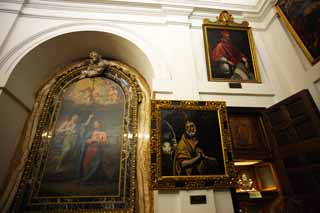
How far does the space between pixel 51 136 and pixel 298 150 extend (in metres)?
4.34

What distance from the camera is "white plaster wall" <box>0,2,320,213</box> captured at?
3316mm

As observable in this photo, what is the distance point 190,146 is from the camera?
113 inches

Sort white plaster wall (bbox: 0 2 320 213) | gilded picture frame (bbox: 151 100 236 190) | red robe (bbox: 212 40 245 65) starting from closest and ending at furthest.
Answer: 1. gilded picture frame (bbox: 151 100 236 190)
2. white plaster wall (bbox: 0 2 320 213)
3. red robe (bbox: 212 40 245 65)

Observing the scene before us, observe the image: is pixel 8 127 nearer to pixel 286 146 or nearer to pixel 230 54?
pixel 230 54

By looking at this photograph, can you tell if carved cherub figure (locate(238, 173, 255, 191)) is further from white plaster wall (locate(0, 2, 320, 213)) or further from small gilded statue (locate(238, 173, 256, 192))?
white plaster wall (locate(0, 2, 320, 213))

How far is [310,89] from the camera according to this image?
120 inches

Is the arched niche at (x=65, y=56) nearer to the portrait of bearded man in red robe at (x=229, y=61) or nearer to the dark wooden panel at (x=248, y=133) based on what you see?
the portrait of bearded man in red robe at (x=229, y=61)

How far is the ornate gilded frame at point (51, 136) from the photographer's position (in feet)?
9.98

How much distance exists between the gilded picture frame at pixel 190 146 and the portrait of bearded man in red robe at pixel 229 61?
88 cm

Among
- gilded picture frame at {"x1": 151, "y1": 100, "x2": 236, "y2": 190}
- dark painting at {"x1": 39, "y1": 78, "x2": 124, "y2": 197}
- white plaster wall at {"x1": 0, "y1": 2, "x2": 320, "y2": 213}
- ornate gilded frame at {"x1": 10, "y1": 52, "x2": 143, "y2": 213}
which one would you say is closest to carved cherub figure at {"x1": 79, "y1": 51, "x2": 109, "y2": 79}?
ornate gilded frame at {"x1": 10, "y1": 52, "x2": 143, "y2": 213}

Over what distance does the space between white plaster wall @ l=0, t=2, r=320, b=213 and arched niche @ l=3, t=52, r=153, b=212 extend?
1.17 ft

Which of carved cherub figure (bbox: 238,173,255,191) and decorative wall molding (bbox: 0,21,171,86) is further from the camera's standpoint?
carved cherub figure (bbox: 238,173,255,191)

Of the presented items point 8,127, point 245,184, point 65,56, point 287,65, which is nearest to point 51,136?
point 8,127

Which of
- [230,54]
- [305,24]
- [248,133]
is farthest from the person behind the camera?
[230,54]
